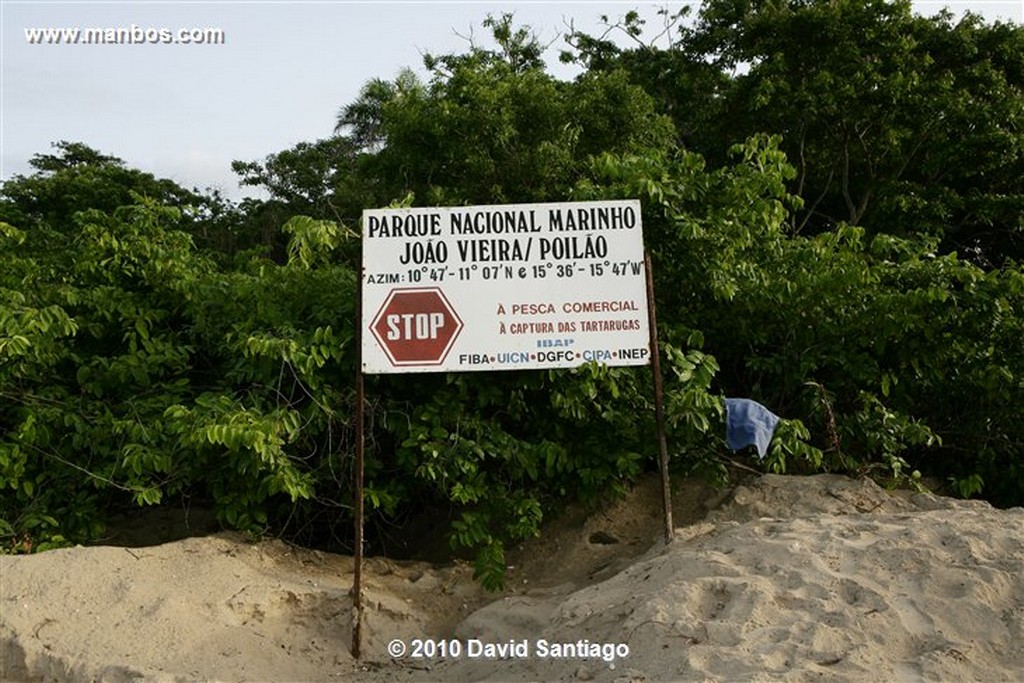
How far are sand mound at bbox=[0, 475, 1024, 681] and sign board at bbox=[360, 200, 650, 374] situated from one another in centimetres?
136

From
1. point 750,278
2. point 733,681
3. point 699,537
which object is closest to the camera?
point 733,681

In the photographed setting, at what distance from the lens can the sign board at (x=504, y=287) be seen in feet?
19.0

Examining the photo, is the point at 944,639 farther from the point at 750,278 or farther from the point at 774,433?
the point at 750,278

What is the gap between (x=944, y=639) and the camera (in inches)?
169

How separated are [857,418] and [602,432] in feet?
5.91

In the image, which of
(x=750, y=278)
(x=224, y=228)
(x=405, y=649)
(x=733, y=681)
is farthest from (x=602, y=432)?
(x=224, y=228)

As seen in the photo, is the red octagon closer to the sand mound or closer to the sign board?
the sign board

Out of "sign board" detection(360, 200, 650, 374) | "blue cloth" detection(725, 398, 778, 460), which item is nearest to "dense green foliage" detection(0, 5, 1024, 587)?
"blue cloth" detection(725, 398, 778, 460)

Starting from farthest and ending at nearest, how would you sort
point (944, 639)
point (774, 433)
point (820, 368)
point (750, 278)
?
point (820, 368)
point (750, 278)
point (774, 433)
point (944, 639)

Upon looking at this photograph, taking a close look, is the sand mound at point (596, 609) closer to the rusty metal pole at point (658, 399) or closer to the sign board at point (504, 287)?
the rusty metal pole at point (658, 399)

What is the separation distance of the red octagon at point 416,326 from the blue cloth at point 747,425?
6.08ft

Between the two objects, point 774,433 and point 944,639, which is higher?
point 774,433

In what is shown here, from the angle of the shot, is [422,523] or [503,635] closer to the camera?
[503,635]

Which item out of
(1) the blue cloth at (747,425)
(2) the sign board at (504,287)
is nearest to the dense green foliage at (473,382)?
(1) the blue cloth at (747,425)
